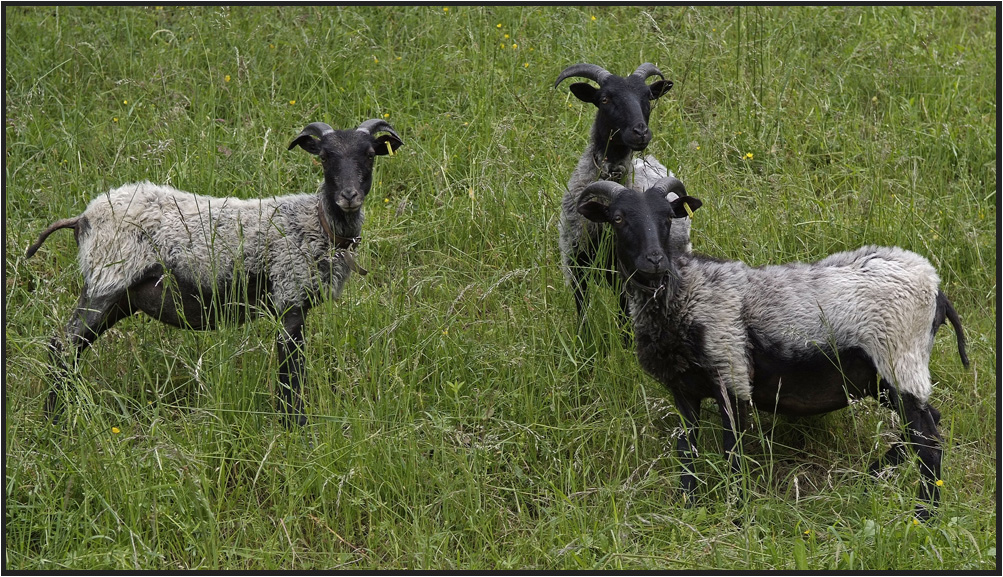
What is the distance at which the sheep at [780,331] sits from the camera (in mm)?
5066

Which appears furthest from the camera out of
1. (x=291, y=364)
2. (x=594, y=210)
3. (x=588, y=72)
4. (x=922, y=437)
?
(x=588, y=72)

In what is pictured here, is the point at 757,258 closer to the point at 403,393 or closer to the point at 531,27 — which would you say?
the point at 403,393

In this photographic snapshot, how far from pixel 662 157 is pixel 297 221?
3.31 metres

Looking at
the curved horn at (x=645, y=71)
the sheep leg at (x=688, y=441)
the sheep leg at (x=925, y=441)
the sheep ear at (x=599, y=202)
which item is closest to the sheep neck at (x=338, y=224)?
the sheep ear at (x=599, y=202)

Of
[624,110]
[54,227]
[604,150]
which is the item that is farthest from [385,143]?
→ [54,227]

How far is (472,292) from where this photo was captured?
6.52m

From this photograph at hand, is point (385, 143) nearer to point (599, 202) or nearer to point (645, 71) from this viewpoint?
point (599, 202)

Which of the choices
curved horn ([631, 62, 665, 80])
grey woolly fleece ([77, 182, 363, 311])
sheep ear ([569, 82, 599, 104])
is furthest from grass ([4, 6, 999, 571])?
curved horn ([631, 62, 665, 80])

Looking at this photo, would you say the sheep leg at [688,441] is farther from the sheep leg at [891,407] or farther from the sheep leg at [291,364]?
the sheep leg at [291,364]

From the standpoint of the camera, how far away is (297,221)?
20.3ft

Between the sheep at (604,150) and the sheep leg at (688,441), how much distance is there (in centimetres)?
103

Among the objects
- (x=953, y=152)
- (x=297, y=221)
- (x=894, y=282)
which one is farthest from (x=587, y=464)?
(x=953, y=152)

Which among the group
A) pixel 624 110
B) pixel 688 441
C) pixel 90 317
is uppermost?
pixel 624 110

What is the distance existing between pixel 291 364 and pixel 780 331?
2.75 m
